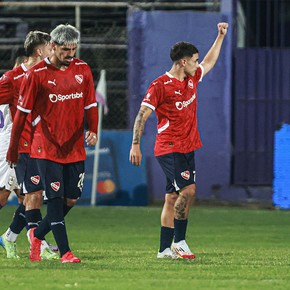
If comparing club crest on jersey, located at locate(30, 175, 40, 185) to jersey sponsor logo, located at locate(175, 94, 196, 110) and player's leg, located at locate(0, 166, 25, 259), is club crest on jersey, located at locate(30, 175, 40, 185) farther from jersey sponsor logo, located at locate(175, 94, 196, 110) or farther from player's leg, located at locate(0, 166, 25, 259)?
jersey sponsor logo, located at locate(175, 94, 196, 110)

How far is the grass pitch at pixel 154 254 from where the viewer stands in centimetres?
973

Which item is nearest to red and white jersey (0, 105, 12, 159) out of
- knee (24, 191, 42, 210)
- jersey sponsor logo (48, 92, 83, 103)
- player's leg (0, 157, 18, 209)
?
player's leg (0, 157, 18, 209)

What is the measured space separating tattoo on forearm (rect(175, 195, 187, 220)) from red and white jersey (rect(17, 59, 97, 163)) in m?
1.27

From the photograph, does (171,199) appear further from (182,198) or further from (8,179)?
(8,179)

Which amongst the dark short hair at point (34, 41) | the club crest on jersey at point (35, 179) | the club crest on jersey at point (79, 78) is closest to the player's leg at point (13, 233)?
the club crest on jersey at point (35, 179)

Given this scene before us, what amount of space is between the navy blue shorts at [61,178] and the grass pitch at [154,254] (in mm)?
634

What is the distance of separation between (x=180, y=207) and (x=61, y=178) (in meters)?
1.45

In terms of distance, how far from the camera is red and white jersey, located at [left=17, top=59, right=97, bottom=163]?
36.4ft

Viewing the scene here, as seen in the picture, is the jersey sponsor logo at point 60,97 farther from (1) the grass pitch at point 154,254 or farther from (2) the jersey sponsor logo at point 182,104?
(1) the grass pitch at point 154,254

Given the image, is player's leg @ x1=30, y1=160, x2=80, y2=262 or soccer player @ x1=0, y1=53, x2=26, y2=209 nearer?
player's leg @ x1=30, y1=160, x2=80, y2=262

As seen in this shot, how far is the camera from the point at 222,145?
21141mm

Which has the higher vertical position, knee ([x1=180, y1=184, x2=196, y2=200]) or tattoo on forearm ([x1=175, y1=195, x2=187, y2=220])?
knee ([x1=180, y1=184, x2=196, y2=200])

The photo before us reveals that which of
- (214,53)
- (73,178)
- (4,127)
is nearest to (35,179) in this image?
(73,178)

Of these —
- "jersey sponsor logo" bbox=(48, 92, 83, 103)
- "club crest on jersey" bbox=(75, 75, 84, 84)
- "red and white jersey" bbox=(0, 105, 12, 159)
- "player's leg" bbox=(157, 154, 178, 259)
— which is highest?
"club crest on jersey" bbox=(75, 75, 84, 84)
